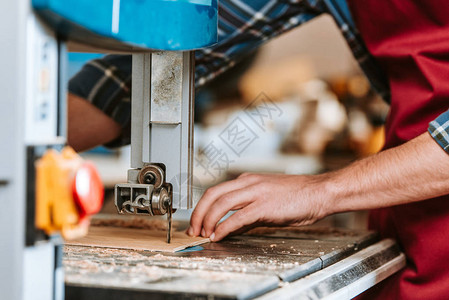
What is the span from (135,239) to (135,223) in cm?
24

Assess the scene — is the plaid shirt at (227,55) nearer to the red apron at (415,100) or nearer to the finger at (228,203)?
the red apron at (415,100)

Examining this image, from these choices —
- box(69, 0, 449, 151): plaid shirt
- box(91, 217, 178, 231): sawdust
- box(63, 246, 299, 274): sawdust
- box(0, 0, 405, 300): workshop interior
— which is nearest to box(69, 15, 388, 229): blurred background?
box(69, 0, 449, 151): plaid shirt

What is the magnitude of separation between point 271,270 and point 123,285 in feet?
0.71

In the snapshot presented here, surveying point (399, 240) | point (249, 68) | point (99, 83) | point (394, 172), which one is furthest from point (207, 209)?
point (249, 68)

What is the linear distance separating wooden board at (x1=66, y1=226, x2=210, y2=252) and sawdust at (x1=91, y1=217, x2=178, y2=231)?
0.12 ft

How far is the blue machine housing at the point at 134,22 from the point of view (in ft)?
2.09

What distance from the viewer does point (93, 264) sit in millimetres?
792

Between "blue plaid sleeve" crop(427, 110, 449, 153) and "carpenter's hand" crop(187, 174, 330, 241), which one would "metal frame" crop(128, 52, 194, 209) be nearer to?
"carpenter's hand" crop(187, 174, 330, 241)

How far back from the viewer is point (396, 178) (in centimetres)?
110

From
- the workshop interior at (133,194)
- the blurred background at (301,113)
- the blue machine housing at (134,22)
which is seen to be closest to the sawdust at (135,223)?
the workshop interior at (133,194)

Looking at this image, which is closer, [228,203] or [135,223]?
[228,203]

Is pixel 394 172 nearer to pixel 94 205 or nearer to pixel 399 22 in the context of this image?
pixel 399 22

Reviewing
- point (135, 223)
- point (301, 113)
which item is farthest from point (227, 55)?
point (301, 113)

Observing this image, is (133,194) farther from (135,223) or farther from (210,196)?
(135,223)
